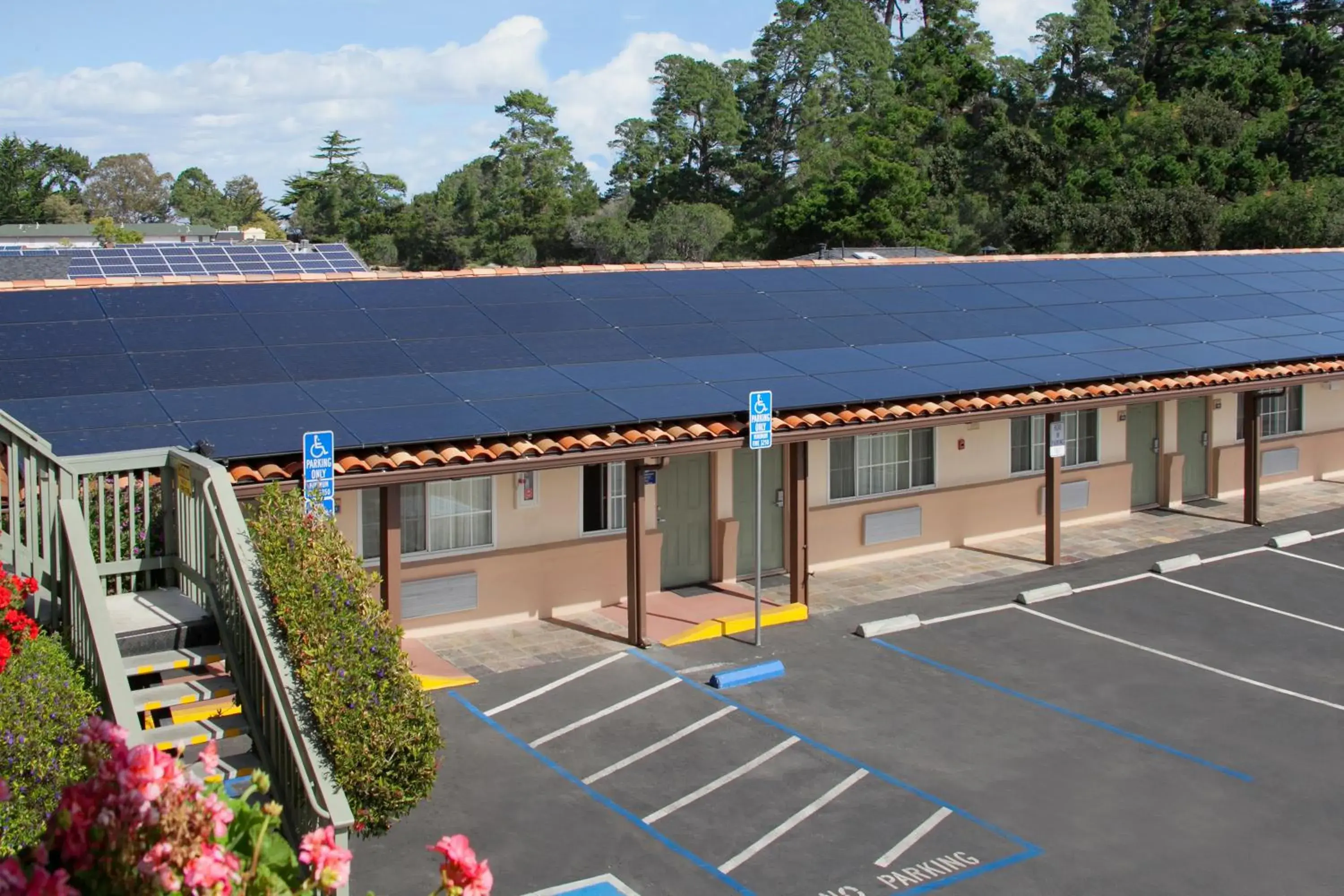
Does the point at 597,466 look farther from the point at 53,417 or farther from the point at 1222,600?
the point at 1222,600

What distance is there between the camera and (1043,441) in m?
20.8

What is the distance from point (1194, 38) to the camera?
8038 centimetres

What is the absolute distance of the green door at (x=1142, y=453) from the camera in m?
22.0

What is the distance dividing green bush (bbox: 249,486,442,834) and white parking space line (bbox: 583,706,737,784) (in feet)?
11.2

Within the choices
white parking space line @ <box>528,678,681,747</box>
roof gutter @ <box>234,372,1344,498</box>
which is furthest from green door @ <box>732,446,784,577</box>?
white parking space line @ <box>528,678,681,747</box>

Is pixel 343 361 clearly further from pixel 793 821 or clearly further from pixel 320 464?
pixel 793 821

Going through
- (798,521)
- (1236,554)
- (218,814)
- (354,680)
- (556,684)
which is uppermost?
(218,814)

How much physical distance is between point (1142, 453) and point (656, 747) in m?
12.9

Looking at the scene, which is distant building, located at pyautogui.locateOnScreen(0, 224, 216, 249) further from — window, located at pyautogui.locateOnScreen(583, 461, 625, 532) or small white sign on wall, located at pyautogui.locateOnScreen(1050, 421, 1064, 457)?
small white sign on wall, located at pyautogui.locateOnScreen(1050, 421, 1064, 457)

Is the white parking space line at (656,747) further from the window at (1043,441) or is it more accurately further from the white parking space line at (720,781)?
the window at (1043,441)

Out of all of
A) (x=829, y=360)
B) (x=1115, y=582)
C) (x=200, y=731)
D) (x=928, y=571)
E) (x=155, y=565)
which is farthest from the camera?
(x=928, y=571)

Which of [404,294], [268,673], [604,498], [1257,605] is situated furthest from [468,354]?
[1257,605]

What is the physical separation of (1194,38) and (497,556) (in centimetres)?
7639

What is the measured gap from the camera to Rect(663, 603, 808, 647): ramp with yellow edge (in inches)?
604
